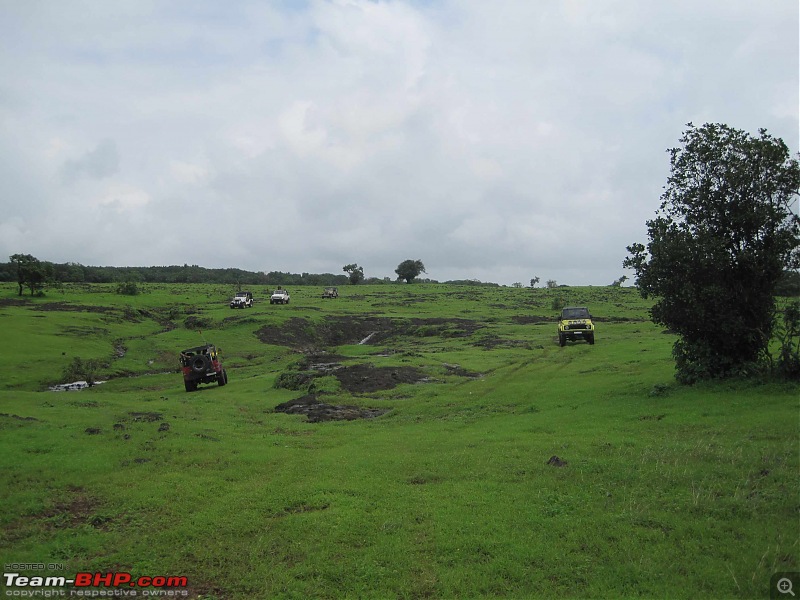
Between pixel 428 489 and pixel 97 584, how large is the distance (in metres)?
6.22

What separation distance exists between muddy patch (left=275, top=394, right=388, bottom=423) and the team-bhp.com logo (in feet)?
44.5

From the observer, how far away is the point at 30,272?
7238 cm

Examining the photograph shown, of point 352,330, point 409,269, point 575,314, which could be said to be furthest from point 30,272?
point 409,269

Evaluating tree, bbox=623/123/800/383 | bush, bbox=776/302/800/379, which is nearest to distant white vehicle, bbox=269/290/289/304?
tree, bbox=623/123/800/383

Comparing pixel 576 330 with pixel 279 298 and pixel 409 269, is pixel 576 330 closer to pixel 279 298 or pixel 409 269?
pixel 279 298

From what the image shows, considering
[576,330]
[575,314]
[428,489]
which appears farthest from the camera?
[575,314]

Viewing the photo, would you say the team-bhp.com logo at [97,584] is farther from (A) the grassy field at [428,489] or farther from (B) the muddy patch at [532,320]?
(B) the muddy patch at [532,320]

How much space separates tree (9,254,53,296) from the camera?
7188 centimetres

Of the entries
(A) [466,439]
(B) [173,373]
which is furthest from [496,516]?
(B) [173,373]

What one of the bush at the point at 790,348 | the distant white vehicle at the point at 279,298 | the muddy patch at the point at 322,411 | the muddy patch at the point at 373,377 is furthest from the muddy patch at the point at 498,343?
the distant white vehicle at the point at 279,298

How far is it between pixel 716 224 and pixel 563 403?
9.19 m

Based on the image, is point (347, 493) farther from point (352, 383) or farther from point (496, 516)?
point (352, 383)

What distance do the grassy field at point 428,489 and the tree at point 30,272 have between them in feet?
189

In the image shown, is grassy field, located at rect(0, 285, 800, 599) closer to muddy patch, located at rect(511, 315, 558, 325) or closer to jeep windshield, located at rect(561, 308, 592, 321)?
jeep windshield, located at rect(561, 308, 592, 321)
